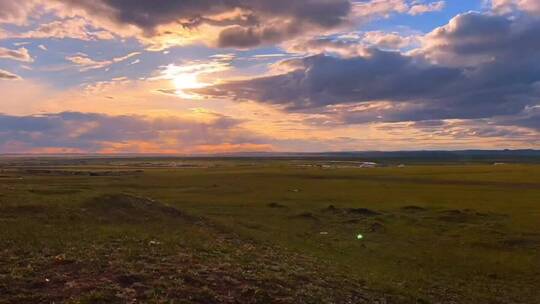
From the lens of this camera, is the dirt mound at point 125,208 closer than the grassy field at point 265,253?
No

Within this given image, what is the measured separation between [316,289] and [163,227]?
17.3 meters

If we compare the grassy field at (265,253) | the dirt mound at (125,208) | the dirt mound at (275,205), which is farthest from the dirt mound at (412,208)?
the dirt mound at (125,208)

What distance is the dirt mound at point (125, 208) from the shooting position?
36125 mm

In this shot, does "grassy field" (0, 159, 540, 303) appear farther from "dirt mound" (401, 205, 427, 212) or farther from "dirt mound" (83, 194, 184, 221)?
"dirt mound" (401, 205, 427, 212)

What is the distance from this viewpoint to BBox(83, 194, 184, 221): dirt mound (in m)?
36.1

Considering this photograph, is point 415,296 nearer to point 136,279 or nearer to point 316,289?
point 316,289

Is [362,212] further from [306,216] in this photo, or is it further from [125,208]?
[125,208]

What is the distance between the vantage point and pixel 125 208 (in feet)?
127

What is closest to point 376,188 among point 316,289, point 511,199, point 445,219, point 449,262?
point 511,199

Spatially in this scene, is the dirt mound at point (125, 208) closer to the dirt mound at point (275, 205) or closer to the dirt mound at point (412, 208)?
the dirt mound at point (275, 205)

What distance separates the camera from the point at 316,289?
19.5 m

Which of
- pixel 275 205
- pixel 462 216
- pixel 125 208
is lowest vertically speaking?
pixel 462 216

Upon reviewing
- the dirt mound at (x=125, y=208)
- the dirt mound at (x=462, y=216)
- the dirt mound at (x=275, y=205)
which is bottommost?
the dirt mound at (x=462, y=216)

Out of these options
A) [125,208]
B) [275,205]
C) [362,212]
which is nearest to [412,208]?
[362,212]
